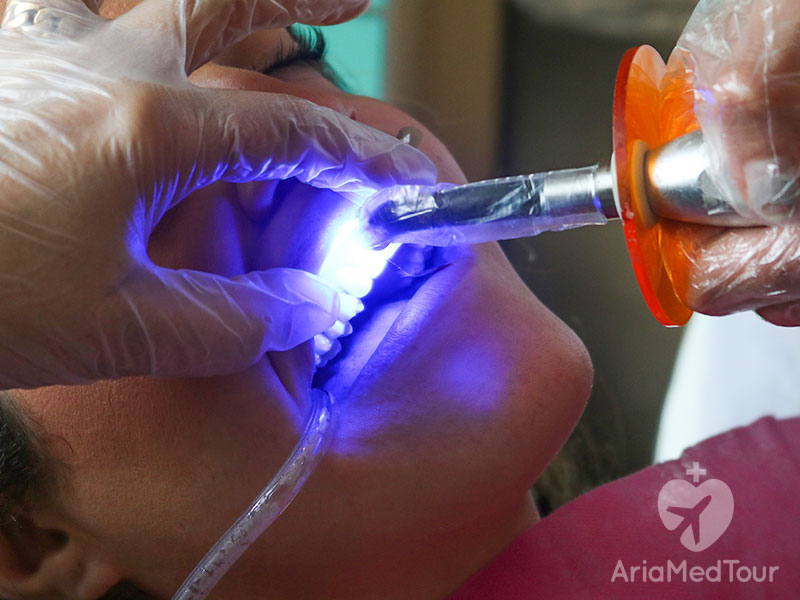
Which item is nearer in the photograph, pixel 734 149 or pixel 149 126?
pixel 734 149

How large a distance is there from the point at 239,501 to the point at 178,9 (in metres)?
0.56

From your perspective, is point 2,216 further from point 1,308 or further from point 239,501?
point 239,501

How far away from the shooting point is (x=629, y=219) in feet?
2.11

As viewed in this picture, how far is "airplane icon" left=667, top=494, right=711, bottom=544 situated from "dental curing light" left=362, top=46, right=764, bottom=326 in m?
0.70

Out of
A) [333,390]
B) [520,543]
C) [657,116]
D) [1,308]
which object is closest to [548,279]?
[520,543]

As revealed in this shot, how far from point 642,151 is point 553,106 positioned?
6.27 feet

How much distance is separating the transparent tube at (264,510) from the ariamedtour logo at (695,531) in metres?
0.59

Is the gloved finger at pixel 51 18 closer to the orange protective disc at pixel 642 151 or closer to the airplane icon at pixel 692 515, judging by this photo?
the orange protective disc at pixel 642 151

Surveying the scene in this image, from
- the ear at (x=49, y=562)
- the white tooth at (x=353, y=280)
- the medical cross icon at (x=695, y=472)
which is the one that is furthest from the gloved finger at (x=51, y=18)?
the medical cross icon at (x=695, y=472)

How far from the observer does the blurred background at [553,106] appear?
2207 mm

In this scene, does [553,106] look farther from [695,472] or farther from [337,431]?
[337,431]

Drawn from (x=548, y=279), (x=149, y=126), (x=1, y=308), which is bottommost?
(x=548, y=279)

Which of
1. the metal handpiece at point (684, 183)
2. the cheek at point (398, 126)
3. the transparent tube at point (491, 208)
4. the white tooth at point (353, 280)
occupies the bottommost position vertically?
the white tooth at point (353, 280)

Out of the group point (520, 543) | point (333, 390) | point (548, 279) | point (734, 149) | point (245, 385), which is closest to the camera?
point (734, 149)
